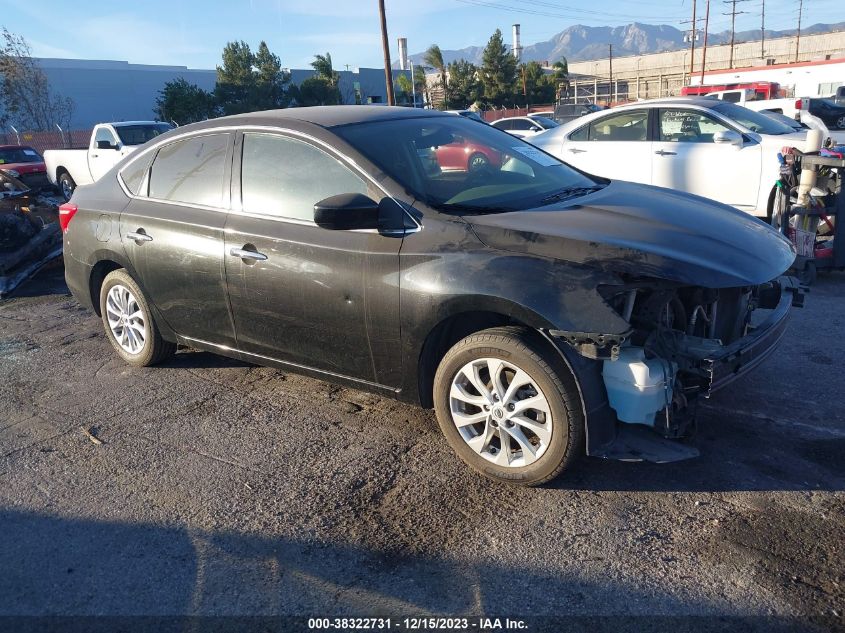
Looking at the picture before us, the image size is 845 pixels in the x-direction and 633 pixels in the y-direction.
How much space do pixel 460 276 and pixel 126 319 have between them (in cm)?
294

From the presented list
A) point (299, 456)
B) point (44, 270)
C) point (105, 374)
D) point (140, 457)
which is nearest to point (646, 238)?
point (299, 456)

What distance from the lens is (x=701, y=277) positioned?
304 cm

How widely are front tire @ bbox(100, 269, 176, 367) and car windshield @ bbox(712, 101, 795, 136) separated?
6.94 m

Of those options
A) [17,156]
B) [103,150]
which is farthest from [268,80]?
[103,150]

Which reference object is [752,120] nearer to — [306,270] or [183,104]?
[306,270]

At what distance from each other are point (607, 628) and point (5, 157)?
815 inches

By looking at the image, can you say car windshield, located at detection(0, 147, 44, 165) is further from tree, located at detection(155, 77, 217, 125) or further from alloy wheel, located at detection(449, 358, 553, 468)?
alloy wheel, located at detection(449, 358, 553, 468)

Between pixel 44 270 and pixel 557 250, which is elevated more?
pixel 557 250

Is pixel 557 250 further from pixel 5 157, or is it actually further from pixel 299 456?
pixel 5 157

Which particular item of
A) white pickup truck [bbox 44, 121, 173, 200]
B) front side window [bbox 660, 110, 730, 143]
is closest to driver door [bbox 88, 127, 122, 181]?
white pickup truck [bbox 44, 121, 173, 200]

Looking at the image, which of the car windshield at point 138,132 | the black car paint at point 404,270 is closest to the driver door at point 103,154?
the car windshield at point 138,132

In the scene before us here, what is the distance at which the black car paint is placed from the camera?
3078 mm

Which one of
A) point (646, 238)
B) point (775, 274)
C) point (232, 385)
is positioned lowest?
point (232, 385)

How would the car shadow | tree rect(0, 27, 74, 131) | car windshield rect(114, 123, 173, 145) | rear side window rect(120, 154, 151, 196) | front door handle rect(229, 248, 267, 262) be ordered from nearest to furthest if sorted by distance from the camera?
the car shadow
front door handle rect(229, 248, 267, 262)
rear side window rect(120, 154, 151, 196)
car windshield rect(114, 123, 173, 145)
tree rect(0, 27, 74, 131)
